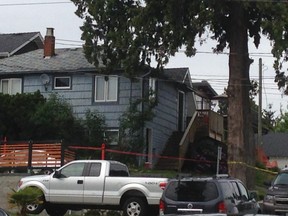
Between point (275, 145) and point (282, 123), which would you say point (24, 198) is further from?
point (282, 123)

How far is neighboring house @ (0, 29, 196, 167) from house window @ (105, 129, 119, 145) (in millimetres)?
51

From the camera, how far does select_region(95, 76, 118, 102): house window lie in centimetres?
4047

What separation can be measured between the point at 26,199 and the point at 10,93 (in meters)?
20.0

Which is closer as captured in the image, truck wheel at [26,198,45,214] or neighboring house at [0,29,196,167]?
truck wheel at [26,198,45,214]

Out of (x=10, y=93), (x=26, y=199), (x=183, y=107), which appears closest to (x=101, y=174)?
(x=26, y=199)

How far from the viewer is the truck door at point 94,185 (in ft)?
76.9

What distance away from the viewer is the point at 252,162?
107ft

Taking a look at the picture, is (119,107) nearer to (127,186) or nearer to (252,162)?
(252,162)

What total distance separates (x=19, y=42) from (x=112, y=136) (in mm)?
16848

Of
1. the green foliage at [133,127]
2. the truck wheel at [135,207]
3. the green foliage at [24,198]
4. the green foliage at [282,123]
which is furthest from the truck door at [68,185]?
the green foliage at [282,123]

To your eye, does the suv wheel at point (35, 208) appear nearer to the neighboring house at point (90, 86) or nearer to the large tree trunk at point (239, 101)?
the large tree trunk at point (239, 101)

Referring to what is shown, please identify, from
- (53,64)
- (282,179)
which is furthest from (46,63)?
(282,179)

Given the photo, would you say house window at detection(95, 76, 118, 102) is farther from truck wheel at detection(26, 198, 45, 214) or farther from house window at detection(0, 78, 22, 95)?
truck wheel at detection(26, 198, 45, 214)

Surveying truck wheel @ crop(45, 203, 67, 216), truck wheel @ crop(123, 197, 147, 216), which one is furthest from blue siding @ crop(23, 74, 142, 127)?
truck wheel @ crop(123, 197, 147, 216)
